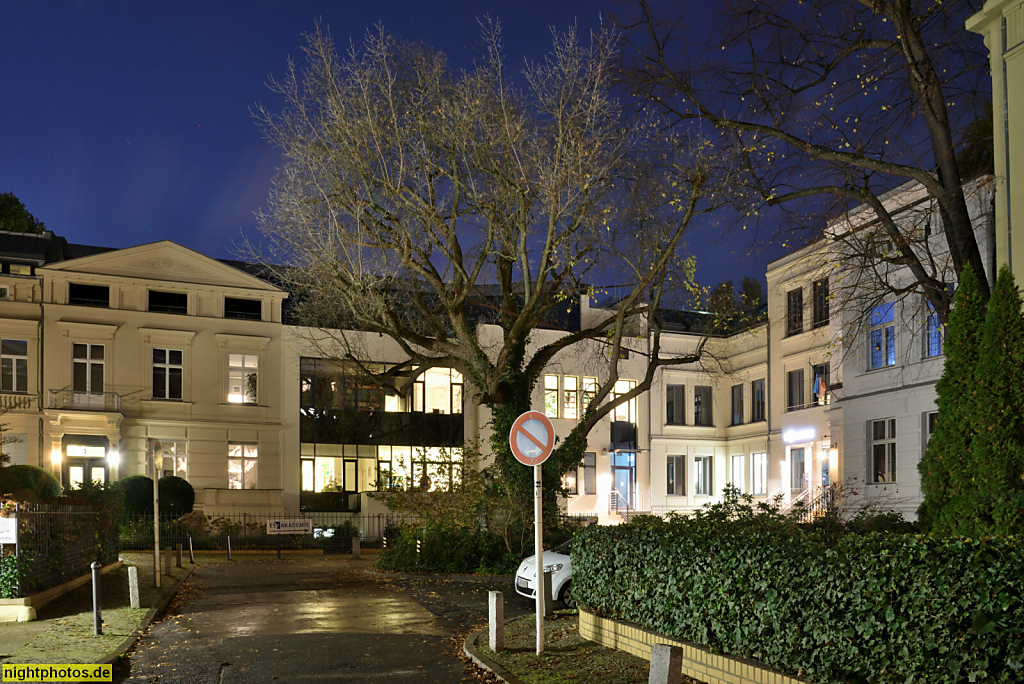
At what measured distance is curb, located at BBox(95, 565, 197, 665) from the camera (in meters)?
11.6

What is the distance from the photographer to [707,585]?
981 cm

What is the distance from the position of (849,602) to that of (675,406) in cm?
3950

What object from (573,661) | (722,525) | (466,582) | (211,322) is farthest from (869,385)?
(211,322)

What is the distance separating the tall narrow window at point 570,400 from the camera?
4362 cm

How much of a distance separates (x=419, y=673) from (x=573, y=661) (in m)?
1.83

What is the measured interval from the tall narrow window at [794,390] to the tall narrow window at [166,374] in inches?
1006

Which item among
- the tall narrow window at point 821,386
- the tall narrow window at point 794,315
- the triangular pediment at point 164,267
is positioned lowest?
the tall narrow window at point 821,386

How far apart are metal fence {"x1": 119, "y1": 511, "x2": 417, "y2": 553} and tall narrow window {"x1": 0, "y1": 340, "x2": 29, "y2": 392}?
818 cm

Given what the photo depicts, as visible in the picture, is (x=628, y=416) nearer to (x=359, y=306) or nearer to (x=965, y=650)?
(x=359, y=306)

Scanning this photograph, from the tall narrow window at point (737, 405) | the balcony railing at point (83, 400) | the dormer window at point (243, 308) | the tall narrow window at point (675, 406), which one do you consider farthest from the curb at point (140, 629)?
the tall narrow window at point (737, 405)

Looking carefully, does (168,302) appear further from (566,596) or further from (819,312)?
(566,596)

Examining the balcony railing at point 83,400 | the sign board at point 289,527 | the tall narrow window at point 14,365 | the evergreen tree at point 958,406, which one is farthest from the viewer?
the tall narrow window at point 14,365

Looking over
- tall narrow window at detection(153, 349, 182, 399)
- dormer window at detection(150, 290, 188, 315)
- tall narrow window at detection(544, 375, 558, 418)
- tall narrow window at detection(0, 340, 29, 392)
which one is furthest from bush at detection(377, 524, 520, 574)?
tall narrow window at detection(0, 340, 29, 392)

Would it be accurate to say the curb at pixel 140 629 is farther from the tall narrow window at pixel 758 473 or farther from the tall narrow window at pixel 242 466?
the tall narrow window at pixel 758 473
